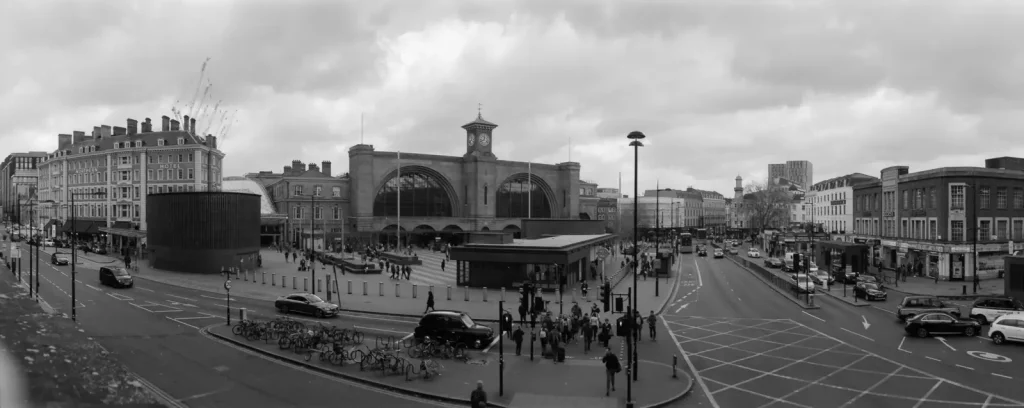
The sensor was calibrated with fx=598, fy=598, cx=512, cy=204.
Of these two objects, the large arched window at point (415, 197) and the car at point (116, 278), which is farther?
the large arched window at point (415, 197)

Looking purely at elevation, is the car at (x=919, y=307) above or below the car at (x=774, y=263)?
above

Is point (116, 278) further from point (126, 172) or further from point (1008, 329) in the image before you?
point (126, 172)

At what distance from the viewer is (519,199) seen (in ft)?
352

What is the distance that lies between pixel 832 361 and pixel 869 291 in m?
20.9

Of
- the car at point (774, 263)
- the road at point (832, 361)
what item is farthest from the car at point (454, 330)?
the car at point (774, 263)

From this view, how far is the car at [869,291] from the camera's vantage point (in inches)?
1528

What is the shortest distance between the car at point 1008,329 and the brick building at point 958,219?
2507 centimetres

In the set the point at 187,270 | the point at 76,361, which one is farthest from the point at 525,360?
the point at 187,270

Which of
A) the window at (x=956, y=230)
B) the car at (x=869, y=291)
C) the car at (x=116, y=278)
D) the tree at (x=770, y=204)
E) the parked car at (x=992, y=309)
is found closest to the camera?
the parked car at (x=992, y=309)

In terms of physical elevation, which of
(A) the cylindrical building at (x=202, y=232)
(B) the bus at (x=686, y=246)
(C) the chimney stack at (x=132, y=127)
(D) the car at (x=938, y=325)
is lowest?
(B) the bus at (x=686, y=246)

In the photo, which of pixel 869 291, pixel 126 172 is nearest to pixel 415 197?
pixel 126 172

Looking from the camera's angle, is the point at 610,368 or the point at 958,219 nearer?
the point at 610,368

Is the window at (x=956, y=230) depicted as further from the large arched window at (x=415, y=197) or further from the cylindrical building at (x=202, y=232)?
the large arched window at (x=415, y=197)

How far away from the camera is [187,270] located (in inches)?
2084
